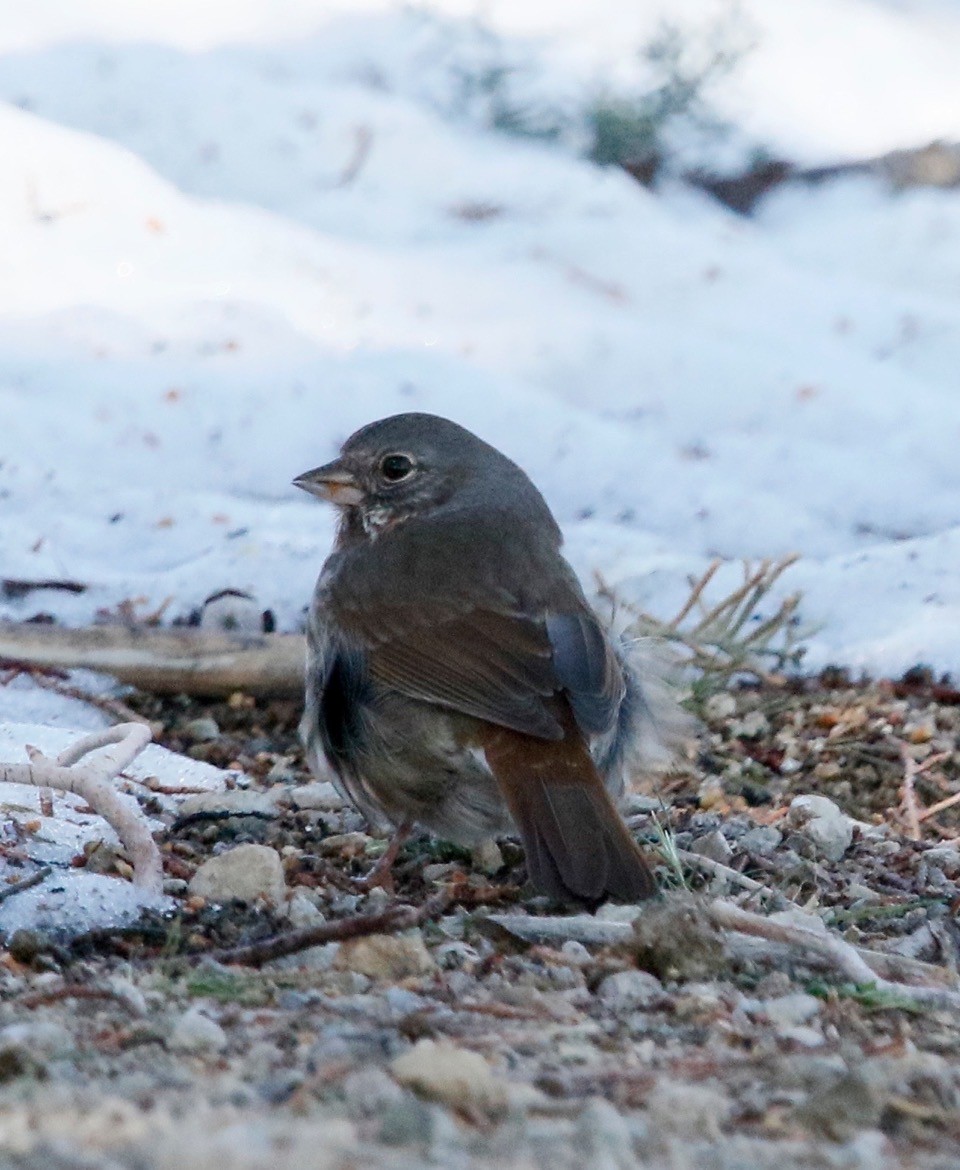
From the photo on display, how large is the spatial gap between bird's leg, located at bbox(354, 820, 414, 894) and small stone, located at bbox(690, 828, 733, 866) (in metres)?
0.62

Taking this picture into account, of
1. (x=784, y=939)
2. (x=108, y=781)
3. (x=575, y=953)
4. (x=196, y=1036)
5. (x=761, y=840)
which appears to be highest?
(x=196, y=1036)

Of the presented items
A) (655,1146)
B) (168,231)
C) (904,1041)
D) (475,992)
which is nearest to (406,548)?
(475,992)

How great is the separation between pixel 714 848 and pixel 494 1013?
1458mm

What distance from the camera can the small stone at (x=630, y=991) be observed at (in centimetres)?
299

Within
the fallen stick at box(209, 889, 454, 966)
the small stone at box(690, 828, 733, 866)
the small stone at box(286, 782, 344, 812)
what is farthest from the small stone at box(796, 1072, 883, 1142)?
the small stone at box(286, 782, 344, 812)

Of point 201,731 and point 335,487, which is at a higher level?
point 335,487

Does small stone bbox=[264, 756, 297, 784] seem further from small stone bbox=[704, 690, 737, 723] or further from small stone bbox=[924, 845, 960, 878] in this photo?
small stone bbox=[924, 845, 960, 878]

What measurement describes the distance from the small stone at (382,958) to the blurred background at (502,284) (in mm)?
3089

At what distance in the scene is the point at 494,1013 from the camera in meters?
2.80

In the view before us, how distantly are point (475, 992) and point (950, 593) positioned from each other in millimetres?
3849

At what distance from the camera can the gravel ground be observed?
2.05m

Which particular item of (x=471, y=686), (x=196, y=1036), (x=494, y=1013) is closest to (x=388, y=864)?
(x=471, y=686)

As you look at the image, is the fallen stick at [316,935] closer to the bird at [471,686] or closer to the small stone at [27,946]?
the small stone at [27,946]

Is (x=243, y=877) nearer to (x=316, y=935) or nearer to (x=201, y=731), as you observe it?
(x=316, y=935)
